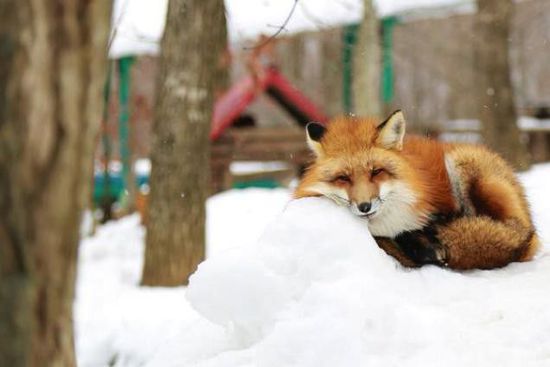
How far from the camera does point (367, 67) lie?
10430 mm

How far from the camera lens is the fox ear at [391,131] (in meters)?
3.67

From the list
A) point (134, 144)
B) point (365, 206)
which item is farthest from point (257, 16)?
point (365, 206)

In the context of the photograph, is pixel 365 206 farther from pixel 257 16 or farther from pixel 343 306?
pixel 257 16

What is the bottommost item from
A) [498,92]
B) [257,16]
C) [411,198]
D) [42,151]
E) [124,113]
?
[124,113]

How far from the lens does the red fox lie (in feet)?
11.6

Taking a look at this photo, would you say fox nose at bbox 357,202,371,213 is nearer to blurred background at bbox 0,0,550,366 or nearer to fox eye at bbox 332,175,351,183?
fox eye at bbox 332,175,351,183

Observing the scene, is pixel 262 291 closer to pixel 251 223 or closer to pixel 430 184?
pixel 430 184

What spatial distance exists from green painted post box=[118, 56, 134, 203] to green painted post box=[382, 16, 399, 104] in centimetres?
584

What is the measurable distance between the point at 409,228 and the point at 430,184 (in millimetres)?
325

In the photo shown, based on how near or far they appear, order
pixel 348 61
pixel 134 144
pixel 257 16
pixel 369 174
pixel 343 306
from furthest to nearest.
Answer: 1. pixel 257 16
2. pixel 134 144
3. pixel 348 61
4. pixel 369 174
5. pixel 343 306

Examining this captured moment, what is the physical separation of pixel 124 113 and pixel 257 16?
3.99 meters

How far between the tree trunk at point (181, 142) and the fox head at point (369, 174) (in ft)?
8.11

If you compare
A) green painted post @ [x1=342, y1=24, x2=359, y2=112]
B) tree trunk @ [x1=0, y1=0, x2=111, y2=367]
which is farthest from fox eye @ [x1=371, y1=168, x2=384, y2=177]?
green painted post @ [x1=342, y1=24, x2=359, y2=112]

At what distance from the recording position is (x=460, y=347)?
269cm
